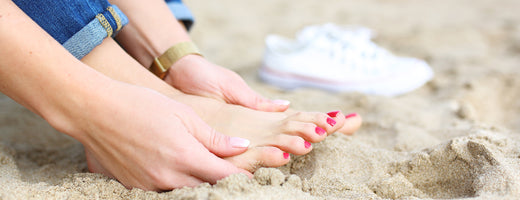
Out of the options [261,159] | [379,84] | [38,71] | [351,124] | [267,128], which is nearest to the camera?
[38,71]

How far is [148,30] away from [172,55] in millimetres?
99

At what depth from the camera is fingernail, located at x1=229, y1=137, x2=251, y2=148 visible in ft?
2.88

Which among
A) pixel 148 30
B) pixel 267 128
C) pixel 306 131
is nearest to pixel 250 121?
pixel 267 128

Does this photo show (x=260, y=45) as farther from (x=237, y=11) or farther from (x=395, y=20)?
(x=395, y=20)

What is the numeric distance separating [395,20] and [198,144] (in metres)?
2.11

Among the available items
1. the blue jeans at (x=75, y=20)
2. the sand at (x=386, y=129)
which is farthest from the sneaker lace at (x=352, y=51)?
the blue jeans at (x=75, y=20)

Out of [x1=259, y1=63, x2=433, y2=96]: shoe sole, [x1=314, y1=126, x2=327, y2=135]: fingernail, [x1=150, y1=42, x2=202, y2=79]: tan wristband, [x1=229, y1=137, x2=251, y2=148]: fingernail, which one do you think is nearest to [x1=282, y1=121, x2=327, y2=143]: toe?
[x1=314, y1=126, x2=327, y2=135]: fingernail

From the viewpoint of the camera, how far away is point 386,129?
3.95 ft

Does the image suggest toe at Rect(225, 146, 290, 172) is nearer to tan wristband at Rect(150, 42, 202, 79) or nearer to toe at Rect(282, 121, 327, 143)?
toe at Rect(282, 121, 327, 143)

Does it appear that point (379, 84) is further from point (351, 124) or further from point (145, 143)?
point (145, 143)

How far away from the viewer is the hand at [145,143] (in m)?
0.77

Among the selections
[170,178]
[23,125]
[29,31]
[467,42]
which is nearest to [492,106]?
[467,42]

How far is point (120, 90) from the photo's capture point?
2.60 feet

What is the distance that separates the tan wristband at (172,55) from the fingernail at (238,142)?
38 cm
